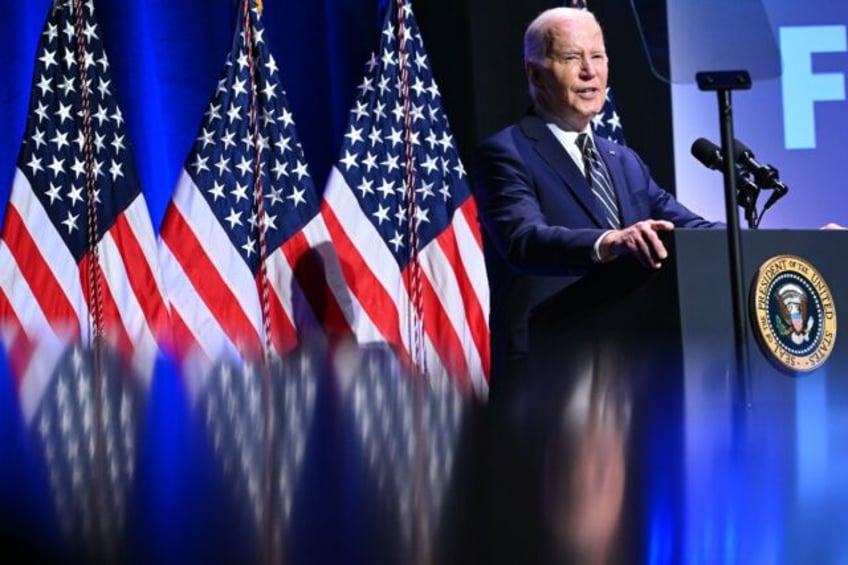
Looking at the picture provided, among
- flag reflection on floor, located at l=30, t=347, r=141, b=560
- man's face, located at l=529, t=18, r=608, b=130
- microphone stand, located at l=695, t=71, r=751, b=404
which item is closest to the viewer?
flag reflection on floor, located at l=30, t=347, r=141, b=560

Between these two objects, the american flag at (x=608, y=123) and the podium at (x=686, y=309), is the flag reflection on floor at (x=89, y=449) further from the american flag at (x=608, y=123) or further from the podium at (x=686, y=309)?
the american flag at (x=608, y=123)

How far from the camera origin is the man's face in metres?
3.30

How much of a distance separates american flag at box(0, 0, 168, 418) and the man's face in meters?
2.50

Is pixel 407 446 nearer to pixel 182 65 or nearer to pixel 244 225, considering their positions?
pixel 244 225

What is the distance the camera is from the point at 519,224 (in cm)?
296

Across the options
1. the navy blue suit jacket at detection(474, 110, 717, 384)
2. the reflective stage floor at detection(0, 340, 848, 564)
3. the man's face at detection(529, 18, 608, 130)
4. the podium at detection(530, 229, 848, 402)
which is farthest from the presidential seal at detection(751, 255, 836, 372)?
the man's face at detection(529, 18, 608, 130)

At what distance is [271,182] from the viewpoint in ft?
18.4

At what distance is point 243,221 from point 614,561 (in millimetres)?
4557

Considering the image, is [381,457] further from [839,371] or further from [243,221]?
[243,221]

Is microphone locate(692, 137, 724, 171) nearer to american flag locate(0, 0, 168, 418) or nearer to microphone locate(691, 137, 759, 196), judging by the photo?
microphone locate(691, 137, 759, 196)

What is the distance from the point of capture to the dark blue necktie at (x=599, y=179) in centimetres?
310

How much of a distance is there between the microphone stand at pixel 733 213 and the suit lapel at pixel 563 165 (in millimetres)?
657

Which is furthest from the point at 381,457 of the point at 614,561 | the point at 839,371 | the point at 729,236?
the point at 839,371

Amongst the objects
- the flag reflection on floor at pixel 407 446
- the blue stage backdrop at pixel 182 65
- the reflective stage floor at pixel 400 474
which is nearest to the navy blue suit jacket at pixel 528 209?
the flag reflection on floor at pixel 407 446
